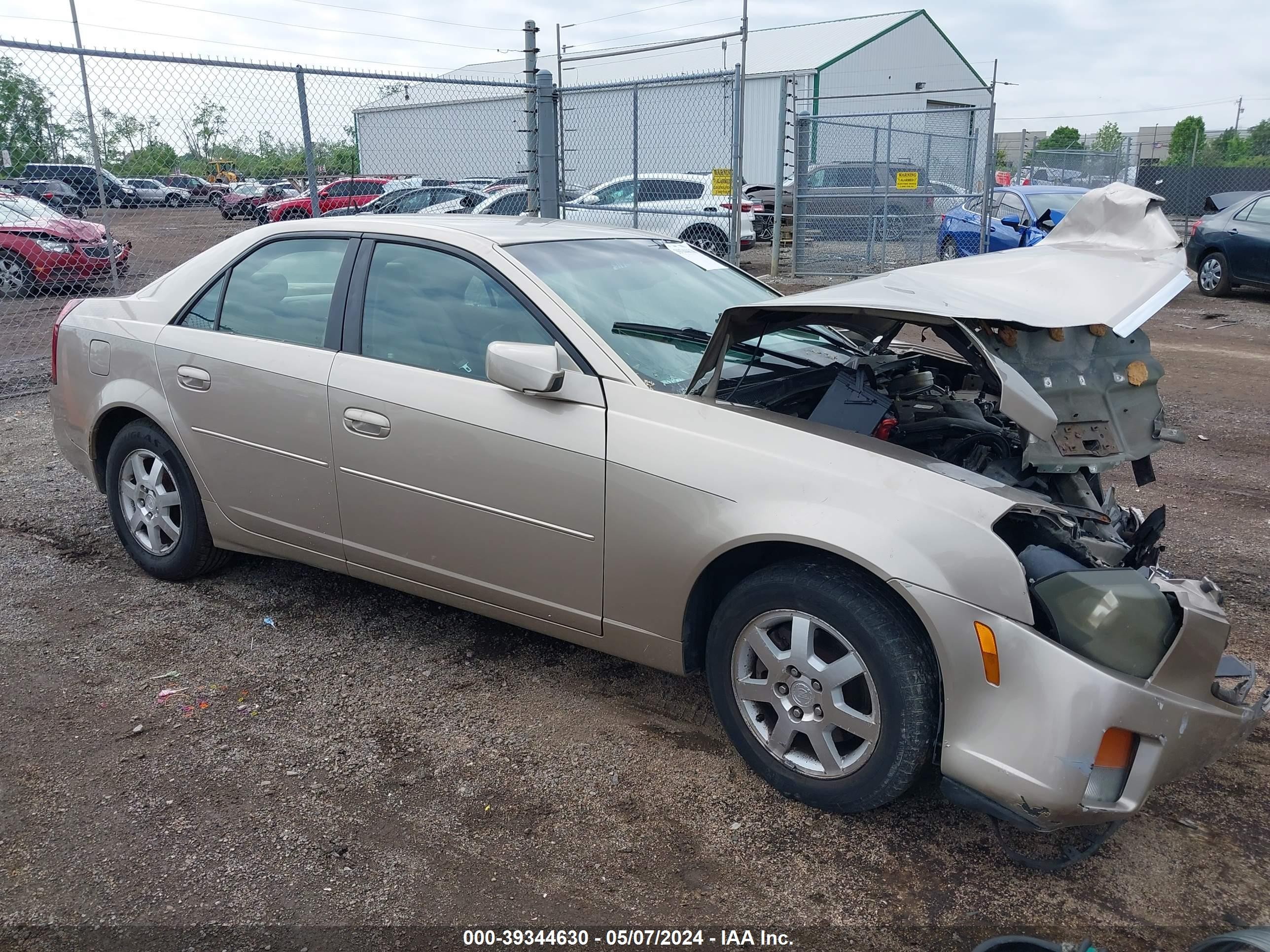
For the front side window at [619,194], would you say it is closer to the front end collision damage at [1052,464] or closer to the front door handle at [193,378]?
the front door handle at [193,378]

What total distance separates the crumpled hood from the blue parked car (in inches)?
420

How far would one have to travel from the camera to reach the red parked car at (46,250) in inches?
370

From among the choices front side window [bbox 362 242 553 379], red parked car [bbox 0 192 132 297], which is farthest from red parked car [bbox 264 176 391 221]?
front side window [bbox 362 242 553 379]

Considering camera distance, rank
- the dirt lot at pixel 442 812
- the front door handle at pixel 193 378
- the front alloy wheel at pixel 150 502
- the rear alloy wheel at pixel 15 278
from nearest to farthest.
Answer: the dirt lot at pixel 442 812 → the front door handle at pixel 193 378 → the front alloy wheel at pixel 150 502 → the rear alloy wheel at pixel 15 278

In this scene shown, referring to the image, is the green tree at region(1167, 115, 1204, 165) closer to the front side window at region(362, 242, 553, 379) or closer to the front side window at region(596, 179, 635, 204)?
the front side window at region(596, 179, 635, 204)

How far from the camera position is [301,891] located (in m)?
2.59

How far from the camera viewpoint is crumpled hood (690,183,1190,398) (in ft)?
9.34

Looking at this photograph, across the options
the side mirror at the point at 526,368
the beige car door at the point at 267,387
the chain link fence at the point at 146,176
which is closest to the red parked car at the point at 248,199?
the chain link fence at the point at 146,176

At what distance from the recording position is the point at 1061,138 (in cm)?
6412

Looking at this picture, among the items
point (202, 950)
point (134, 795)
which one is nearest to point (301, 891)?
point (202, 950)

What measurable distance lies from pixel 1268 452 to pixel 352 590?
19.1ft

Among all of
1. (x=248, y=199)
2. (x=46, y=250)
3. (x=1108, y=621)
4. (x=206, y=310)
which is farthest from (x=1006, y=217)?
(x=1108, y=621)

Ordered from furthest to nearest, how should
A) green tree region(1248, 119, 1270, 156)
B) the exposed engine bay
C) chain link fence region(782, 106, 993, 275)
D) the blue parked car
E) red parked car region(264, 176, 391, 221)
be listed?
green tree region(1248, 119, 1270, 156) < chain link fence region(782, 106, 993, 275) < the blue parked car < red parked car region(264, 176, 391, 221) < the exposed engine bay

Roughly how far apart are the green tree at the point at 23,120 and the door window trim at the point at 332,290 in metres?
4.91
